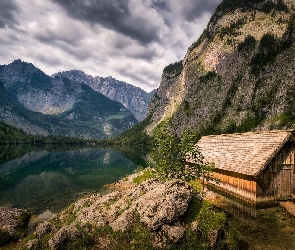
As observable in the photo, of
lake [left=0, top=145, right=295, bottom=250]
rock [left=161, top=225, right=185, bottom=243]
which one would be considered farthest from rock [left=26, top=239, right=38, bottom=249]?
lake [left=0, top=145, right=295, bottom=250]

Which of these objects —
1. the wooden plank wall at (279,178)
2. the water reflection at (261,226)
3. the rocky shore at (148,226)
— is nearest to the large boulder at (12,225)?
the rocky shore at (148,226)

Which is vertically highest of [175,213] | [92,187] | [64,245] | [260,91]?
[260,91]

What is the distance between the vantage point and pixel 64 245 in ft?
55.7

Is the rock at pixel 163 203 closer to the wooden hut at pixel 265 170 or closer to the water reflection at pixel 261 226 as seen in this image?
the water reflection at pixel 261 226

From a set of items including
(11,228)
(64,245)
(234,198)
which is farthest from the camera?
(234,198)

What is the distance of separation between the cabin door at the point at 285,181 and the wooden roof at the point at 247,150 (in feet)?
8.70

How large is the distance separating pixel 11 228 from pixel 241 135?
106ft

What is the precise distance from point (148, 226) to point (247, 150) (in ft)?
73.0

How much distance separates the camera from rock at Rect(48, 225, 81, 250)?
16781mm

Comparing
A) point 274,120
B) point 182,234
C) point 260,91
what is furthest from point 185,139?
point 260,91

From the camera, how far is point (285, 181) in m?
31.7

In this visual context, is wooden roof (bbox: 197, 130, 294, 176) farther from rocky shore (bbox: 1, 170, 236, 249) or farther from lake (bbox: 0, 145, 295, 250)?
rocky shore (bbox: 1, 170, 236, 249)

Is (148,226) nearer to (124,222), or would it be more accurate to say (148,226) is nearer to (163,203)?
(124,222)

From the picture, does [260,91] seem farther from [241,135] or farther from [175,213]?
[175,213]
